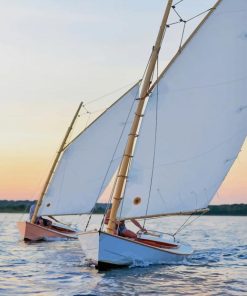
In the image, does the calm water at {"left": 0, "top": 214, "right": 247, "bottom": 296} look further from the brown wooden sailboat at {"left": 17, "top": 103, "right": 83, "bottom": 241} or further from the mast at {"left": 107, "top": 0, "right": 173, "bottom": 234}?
the brown wooden sailboat at {"left": 17, "top": 103, "right": 83, "bottom": 241}

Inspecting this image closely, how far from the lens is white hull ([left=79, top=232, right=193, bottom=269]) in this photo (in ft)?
70.8

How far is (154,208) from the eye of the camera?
23.7 metres

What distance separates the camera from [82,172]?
40.4 m

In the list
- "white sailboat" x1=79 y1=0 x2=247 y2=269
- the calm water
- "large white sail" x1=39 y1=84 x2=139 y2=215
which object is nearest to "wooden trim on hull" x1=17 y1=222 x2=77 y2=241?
"large white sail" x1=39 y1=84 x2=139 y2=215

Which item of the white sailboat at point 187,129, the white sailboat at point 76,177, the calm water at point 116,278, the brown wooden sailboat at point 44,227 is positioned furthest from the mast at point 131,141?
the brown wooden sailboat at point 44,227

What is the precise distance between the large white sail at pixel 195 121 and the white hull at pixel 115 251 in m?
1.47

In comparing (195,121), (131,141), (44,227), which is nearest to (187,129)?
(195,121)

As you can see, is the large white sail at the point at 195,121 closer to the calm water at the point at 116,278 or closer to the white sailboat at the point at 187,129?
the white sailboat at the point at 187,129

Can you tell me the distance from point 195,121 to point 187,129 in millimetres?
490

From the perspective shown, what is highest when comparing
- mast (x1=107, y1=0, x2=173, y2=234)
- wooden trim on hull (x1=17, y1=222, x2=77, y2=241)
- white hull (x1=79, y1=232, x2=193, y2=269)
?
mast (x1=107, y1=0, x2=173, y2=234)

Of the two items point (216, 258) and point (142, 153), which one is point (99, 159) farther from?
point (142, 153)

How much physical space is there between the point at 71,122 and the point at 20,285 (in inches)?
903

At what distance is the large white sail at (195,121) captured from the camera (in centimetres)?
2353

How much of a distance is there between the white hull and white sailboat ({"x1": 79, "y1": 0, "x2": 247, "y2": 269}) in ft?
0.23
